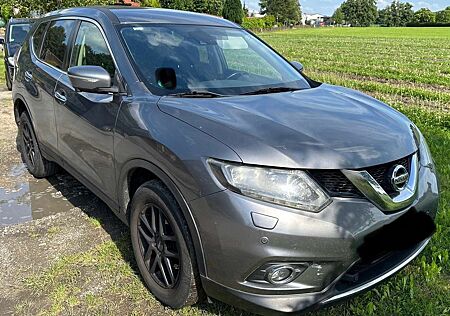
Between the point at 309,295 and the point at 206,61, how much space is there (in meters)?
1.89

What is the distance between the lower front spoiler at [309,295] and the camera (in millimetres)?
2033

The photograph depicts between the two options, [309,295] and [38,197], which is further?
[38,197]

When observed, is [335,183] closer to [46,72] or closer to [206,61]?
[206,61]

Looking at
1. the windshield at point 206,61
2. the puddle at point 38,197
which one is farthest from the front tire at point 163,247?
the puddle at point 38,197

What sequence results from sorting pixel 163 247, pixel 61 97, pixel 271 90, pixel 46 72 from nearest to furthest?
pixel 163 247, pixel 271 90, pixel 61 97, pixel 46 72

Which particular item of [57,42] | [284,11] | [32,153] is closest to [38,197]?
[32,153]

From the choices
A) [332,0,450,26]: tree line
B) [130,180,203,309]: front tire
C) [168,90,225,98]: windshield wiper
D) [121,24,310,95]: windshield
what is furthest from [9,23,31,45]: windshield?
[332,0,450,26]: tree line

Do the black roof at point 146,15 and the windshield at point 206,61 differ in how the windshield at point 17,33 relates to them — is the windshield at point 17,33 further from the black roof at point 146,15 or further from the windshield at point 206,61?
the windshield at point 206,61

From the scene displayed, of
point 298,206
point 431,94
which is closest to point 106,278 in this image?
point 298,206

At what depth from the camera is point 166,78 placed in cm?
290

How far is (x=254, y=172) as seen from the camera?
2.02 metres

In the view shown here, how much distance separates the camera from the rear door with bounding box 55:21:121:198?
9.46 feet

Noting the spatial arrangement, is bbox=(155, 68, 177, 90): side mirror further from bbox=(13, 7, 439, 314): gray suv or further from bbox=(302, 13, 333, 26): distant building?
bbox=(302, 13, 333, 26): distant building

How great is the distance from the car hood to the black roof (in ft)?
3.41
